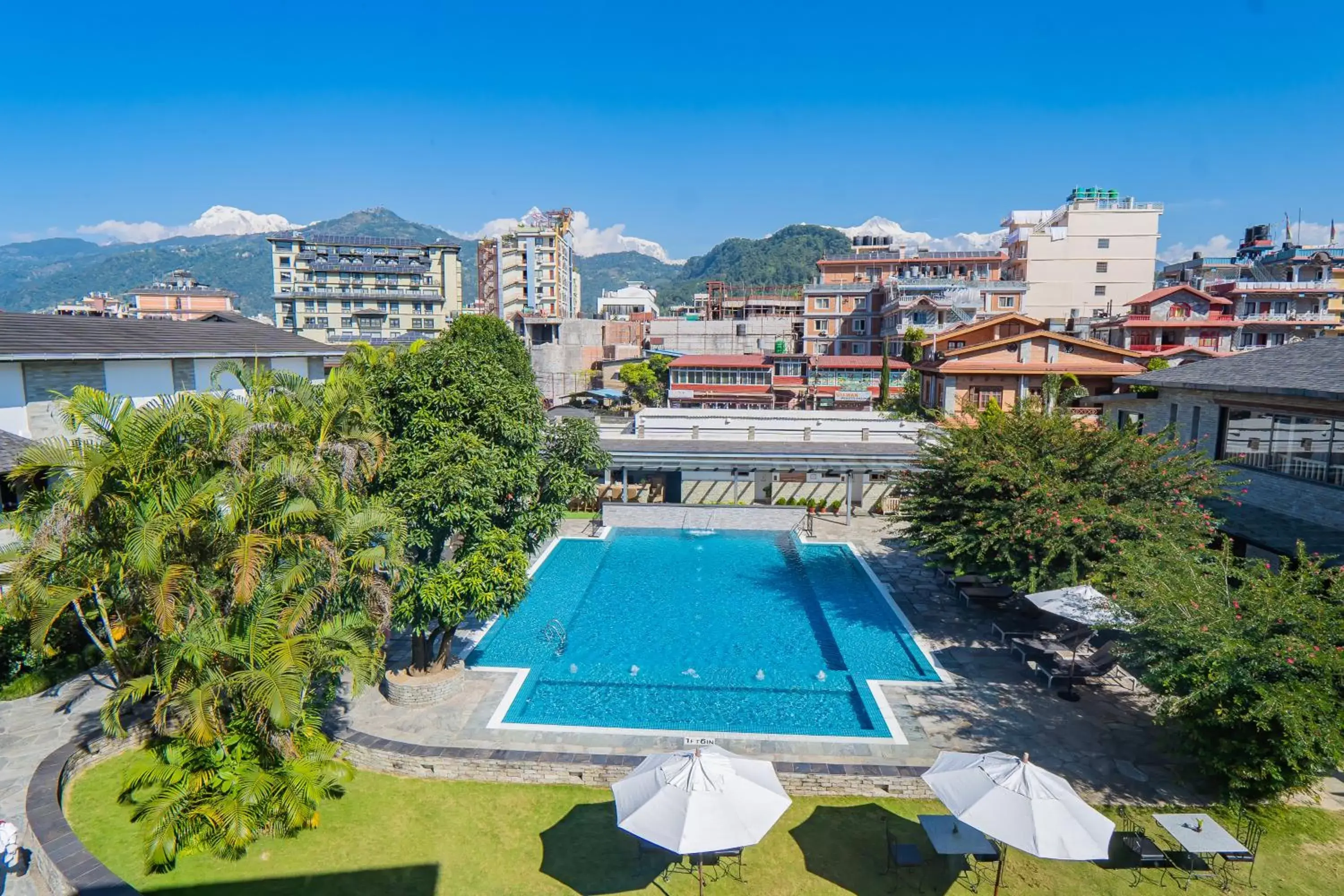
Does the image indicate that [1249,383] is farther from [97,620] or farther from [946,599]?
Result: [97,620]

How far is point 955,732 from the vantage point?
12.8m

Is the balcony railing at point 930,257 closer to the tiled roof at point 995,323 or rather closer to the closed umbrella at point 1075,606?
the tiled roof at point 995,323

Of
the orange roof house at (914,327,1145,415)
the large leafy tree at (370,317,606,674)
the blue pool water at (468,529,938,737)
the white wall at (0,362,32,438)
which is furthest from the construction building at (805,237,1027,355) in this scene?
the white wall at (0,362,32,438)

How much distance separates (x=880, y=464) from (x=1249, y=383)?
11052 millimetres

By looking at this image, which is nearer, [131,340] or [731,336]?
[131,340]

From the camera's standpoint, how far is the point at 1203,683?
9.87m

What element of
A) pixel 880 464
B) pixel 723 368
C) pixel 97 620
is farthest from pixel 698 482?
pixel 723 368

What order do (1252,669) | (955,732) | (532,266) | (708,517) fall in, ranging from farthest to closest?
(532,266) → (708,517) → (955,732) → (1252,669)

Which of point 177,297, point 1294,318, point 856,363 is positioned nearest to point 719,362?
point 856,363

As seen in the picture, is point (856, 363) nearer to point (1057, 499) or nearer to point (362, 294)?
point (1057, 499)

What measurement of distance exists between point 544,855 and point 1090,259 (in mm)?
75171

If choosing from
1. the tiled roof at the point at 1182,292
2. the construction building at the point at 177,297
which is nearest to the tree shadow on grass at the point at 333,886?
the tiled roof at the point at 1182,292

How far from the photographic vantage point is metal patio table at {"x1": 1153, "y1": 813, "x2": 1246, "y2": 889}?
9188 millimetres

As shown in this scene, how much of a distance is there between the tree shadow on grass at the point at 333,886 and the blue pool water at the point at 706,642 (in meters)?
4.13
